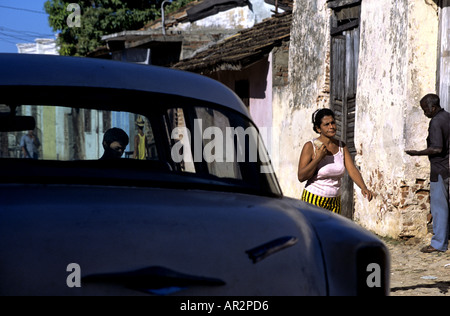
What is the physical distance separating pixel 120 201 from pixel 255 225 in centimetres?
47

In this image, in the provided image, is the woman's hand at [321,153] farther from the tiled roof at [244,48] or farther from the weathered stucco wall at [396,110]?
the tiled roof at [244,48]

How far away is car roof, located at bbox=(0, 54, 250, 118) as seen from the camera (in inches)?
140

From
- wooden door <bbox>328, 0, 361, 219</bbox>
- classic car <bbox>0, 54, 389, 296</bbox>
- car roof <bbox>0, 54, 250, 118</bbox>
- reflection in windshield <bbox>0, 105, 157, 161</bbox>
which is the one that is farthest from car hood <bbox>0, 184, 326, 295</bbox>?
wooden door <bbox>328, 0, 361, 219</bbox>

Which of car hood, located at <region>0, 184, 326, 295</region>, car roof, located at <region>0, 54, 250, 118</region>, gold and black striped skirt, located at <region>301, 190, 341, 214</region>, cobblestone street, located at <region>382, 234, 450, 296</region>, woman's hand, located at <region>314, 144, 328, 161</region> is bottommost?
cobblestone street, located at <region>382, 234, 450, 296</region>

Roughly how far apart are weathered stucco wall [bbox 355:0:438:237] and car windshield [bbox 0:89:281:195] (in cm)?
703

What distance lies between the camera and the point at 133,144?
3.86 meters

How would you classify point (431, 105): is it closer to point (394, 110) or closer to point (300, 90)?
point (394, 110)

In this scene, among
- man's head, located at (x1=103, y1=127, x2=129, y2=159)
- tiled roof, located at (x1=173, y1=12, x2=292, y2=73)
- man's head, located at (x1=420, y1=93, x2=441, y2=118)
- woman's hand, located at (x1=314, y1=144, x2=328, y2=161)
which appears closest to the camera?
man's head, located at (x1=103, y1=127, x2=129, y2=159)

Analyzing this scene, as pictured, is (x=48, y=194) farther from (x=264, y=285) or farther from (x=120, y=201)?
(x=264, y=285)

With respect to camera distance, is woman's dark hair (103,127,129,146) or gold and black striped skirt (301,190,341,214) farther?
gold and black striped skirt (301,190,341,214)

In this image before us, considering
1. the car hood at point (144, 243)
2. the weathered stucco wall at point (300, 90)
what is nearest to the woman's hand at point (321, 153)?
the car hood at point (144, 243)

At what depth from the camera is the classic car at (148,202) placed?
2555 millimetres

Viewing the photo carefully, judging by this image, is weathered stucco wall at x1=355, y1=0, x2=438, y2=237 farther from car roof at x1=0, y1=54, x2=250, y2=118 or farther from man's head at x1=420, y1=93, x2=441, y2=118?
car roof at x1=0, y1=54, x2=250, y2=118

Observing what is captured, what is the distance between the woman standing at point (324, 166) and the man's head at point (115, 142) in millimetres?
3424
